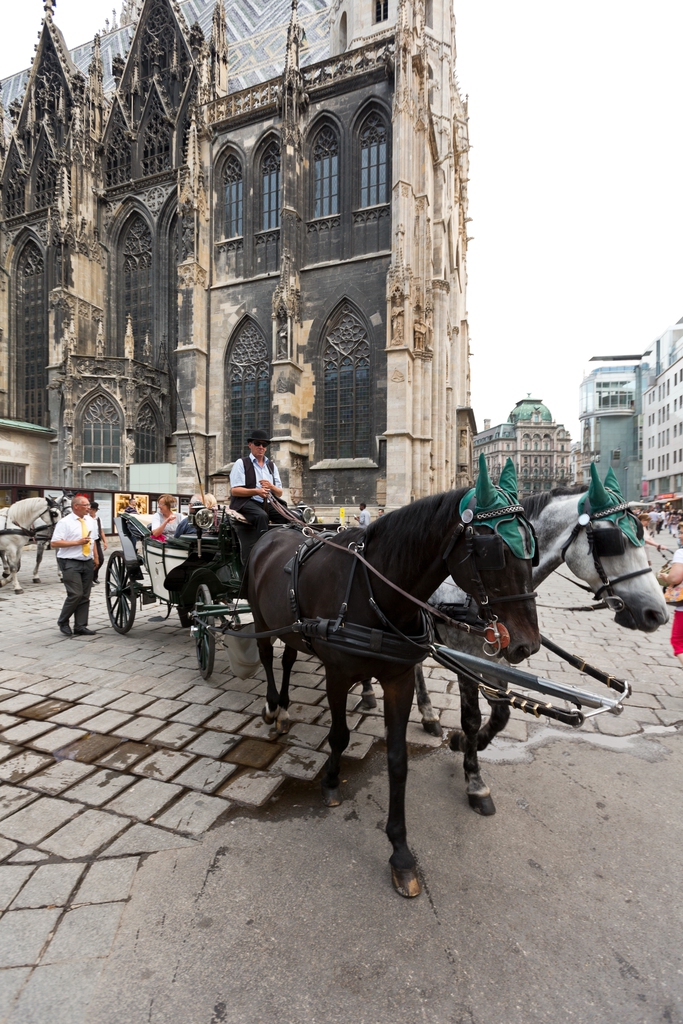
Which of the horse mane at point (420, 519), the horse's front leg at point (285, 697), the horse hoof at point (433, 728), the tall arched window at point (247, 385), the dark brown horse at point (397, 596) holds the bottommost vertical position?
the horse hoof at point (433, 728)

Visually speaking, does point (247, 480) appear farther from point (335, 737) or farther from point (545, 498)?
point (545, 498)

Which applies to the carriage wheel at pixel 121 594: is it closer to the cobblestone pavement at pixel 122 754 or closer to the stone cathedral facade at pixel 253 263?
the cobblestone pavement at pixel 122 754

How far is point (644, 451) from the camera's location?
60000 mm

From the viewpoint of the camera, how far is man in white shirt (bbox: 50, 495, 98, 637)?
19.8ft

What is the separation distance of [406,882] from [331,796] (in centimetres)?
72

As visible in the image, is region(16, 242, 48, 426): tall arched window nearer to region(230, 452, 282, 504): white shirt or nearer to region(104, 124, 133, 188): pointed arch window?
region(104, 124, 133, 188): pointed arch window

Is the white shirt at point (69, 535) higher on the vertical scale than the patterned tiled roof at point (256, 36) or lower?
lower

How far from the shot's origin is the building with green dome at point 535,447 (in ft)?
305

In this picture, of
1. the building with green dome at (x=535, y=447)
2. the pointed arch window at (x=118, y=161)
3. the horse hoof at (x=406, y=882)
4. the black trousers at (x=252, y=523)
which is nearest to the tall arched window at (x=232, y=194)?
the pointed arch window at (x=118, y=161)

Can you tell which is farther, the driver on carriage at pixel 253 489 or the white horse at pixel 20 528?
the white horse at pixel 20 528

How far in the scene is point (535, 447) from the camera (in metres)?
94.1

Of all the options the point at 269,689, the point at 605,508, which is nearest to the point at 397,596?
the point at 605,508

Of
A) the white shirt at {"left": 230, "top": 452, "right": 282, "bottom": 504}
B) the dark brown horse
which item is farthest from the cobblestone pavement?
the white shirt at {"left": 230, "top": 452, "right": 282, "bottom": 504}

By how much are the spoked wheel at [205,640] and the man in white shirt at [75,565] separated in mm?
2245
